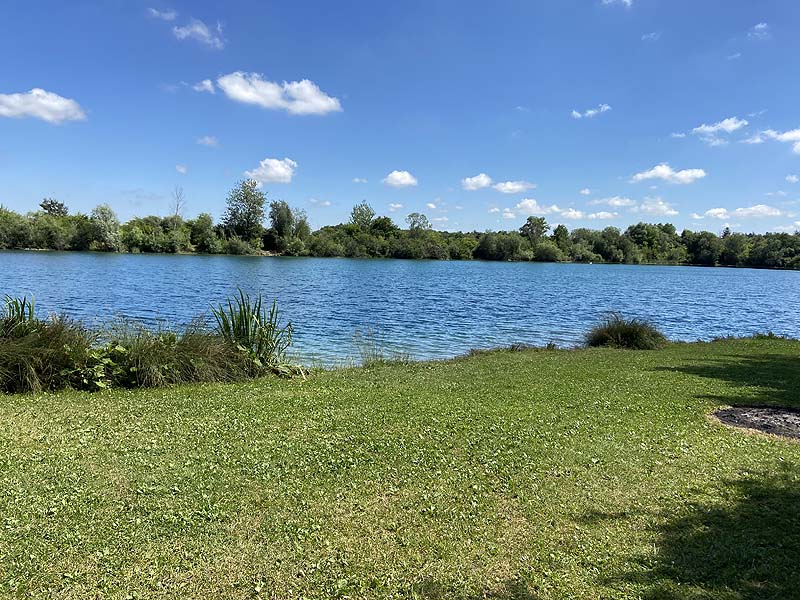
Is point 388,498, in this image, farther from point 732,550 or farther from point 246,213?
point 246,213

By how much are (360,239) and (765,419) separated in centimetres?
12680

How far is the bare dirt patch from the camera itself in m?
7.99

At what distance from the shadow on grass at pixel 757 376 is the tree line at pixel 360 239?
10345 centimetres

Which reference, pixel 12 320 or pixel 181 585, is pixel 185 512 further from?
pixel 12 320

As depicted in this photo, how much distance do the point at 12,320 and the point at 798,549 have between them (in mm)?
13509

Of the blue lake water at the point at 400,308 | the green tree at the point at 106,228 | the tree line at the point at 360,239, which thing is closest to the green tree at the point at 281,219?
the tree line at the point at 360,239

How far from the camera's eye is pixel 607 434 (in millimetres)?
7633

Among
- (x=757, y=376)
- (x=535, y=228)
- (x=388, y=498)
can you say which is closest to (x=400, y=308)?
(x=757, y=376)

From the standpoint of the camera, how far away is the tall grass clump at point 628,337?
63.1 feet

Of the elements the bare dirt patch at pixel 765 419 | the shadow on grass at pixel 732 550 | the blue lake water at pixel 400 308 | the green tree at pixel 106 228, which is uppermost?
the green tree at pixel 106 228

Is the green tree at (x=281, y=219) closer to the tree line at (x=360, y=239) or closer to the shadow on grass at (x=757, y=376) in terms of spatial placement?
the tree line at (x=360, y=239)

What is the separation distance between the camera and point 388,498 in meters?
5.38

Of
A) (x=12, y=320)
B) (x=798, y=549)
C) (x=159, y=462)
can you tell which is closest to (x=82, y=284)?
(x=12, y=320)

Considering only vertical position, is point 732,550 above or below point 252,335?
below
